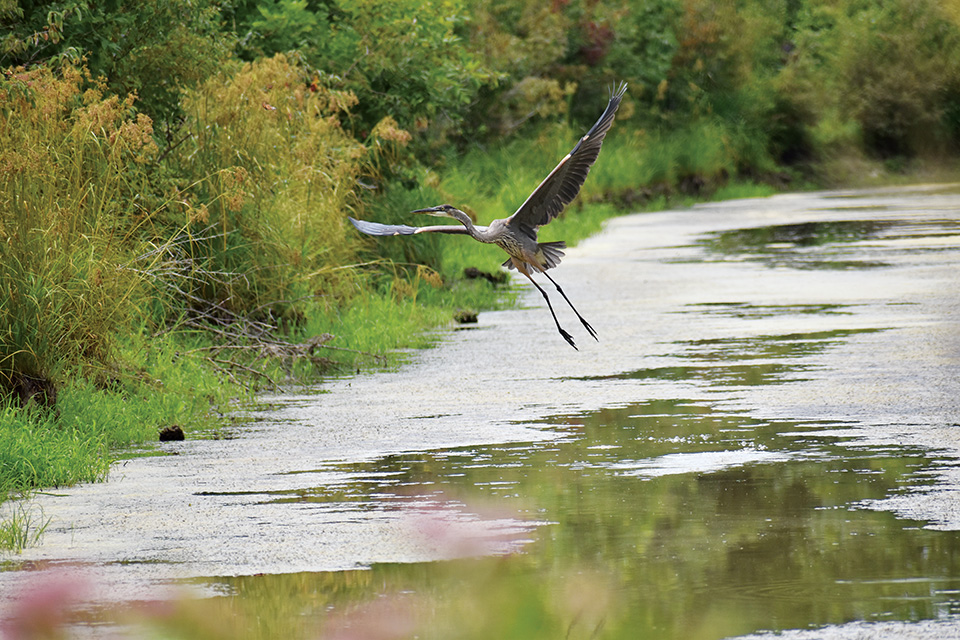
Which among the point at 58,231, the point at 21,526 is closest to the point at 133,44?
the point at 58,231

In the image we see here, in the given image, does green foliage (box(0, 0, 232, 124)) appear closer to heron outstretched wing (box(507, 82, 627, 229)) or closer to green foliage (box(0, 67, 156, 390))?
green foliage (box(0, 67, 156, 390))

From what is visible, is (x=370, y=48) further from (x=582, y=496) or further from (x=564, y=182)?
(x=582, y=496)

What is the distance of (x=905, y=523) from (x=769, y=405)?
379 centimetres

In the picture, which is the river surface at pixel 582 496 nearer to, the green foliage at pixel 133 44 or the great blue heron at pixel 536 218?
the great blue heron at pixel 536 218

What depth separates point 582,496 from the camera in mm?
7891

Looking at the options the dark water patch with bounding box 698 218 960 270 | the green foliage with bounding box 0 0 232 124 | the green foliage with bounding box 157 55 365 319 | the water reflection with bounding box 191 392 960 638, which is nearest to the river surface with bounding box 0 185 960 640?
the water reflection with bounding box 191 392 960 638

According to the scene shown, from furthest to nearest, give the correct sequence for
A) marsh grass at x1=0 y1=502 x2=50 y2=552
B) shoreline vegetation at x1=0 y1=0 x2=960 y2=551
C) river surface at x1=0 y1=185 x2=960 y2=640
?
shoreline vegetation at x1=0 y1=0 x2=960 y2=551, marsh grass at x1=0 y1=502 x2=50 y2=552, river surface at x1=0 y1=185 x2=960 y2=640

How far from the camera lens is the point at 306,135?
1526cm

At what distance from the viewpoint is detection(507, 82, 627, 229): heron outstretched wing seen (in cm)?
1114

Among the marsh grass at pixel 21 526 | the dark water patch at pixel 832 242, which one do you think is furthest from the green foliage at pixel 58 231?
the dark water patch at pixel 832 242

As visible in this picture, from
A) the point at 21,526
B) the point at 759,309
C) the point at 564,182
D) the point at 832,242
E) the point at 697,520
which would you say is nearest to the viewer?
the point at 697,520

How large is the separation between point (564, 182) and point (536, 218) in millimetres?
326

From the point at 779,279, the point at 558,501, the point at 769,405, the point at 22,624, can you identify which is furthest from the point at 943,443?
the point at 779,279

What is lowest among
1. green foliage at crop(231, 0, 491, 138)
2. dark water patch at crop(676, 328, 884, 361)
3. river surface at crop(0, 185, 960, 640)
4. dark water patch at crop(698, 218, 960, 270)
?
dark water patch at crop(698, 218, 960, 270)
